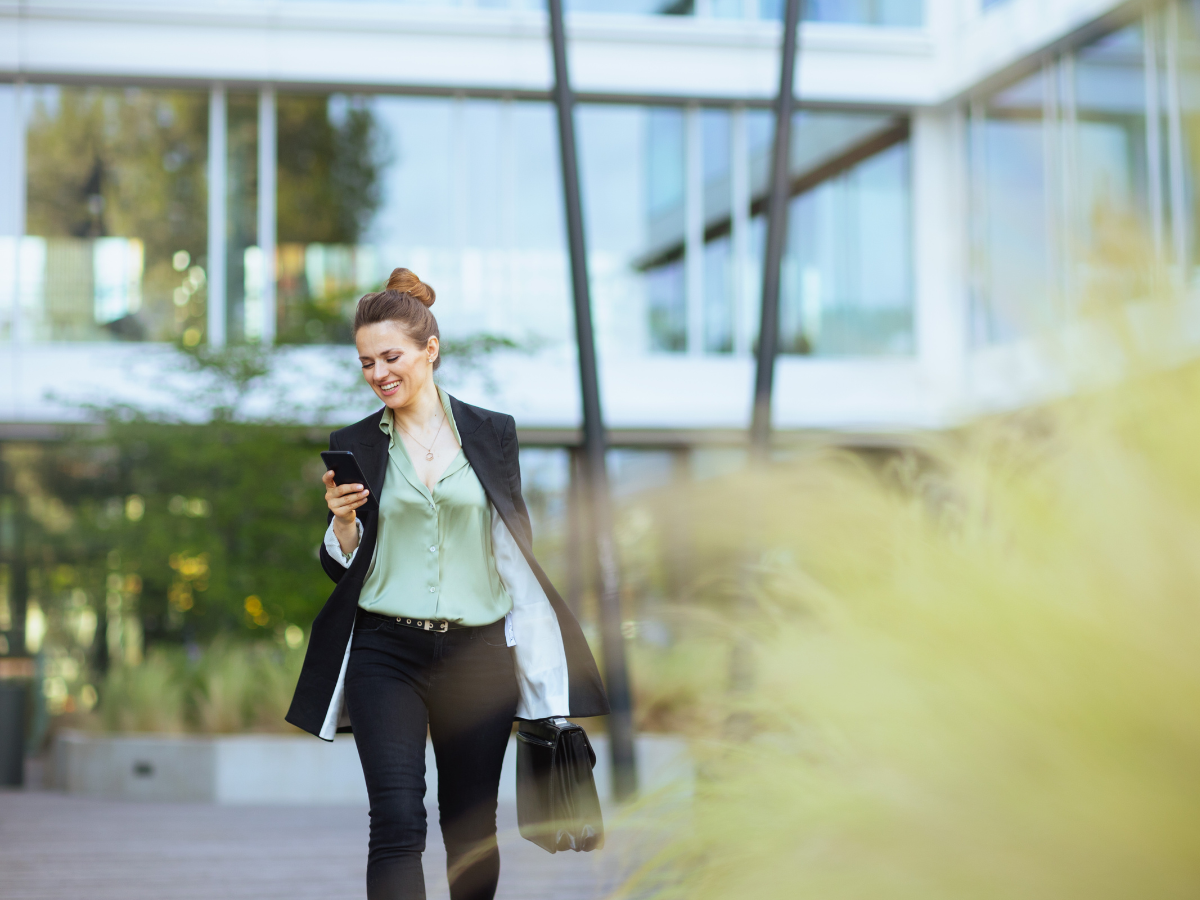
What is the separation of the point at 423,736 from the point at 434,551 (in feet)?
1.58

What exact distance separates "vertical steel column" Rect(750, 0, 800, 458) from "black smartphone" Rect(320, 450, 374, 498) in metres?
3.63

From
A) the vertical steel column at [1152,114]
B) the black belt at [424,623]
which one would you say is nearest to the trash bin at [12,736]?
the black belt at [424,623]

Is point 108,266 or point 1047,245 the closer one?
point 1047,245

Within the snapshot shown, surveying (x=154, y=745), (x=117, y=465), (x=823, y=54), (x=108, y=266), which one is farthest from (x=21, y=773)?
(x=823, y=54)

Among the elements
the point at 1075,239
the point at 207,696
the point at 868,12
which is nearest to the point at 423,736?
the point at 1075,239

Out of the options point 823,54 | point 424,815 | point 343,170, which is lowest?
point 424,815

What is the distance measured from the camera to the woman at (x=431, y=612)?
10.4 feet

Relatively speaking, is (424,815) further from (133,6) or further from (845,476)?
(133,6)

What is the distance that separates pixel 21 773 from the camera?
10.5 m

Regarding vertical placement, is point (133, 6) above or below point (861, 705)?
above

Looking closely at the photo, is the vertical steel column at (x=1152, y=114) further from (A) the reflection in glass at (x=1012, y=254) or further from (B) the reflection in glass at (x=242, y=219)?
(A) the reflection in glass at (x=1012, y=254)

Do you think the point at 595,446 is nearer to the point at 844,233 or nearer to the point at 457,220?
the point at 457,220

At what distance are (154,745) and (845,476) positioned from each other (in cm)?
785

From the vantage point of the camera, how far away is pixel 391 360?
3268mm
